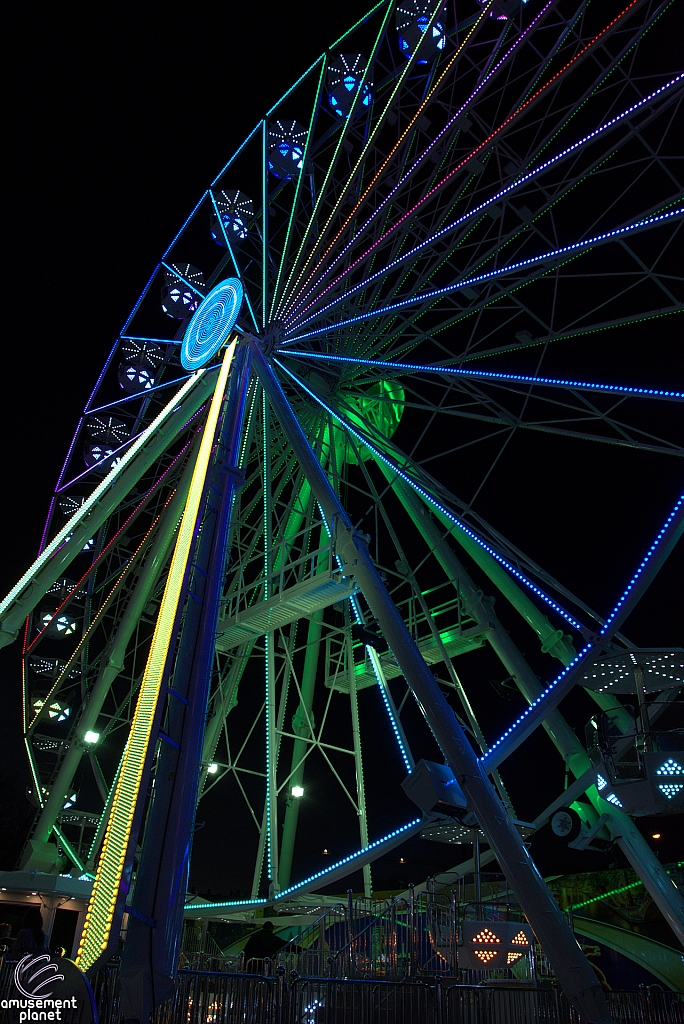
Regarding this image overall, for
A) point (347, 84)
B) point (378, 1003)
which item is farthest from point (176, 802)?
point (347, 84)

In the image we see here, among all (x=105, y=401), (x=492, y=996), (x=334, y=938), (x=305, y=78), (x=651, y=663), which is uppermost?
(x=305, y=78)

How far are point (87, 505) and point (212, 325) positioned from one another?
12.8 feet

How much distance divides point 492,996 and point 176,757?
4.52m

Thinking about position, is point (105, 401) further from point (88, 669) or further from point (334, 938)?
point (334, 938)

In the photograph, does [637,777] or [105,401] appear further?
[105,401]

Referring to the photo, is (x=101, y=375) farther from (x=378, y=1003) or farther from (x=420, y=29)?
(x=378, y=1003)

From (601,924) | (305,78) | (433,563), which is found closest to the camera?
(305,78)

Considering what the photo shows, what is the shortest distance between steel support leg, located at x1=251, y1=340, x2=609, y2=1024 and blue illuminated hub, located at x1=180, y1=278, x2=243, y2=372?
3137 mm

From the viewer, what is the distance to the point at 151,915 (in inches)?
206

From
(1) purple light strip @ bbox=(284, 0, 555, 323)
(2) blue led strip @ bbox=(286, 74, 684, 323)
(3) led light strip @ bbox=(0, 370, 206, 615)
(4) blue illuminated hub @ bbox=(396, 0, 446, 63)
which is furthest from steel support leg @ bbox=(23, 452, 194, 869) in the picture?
→ (4) blue illuminated hub @ bbox=(396, 0, 446, 63)

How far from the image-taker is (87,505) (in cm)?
1105

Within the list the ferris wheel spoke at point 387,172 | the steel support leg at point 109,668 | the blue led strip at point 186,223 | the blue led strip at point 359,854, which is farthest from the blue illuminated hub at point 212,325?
the blue led strip at point 359,854

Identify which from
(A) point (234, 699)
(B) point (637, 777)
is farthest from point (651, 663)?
(A) point (234, 699)

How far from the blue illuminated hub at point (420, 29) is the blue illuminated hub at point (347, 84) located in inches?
40.3
